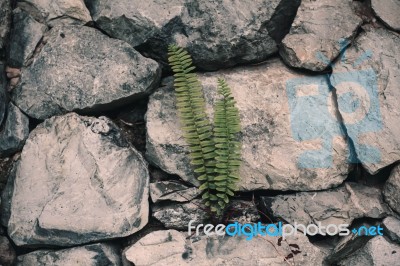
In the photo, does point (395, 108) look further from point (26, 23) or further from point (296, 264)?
point (26, 23)

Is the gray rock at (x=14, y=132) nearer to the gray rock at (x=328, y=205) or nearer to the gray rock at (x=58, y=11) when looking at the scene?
the gray rock at (x=58, y=11)

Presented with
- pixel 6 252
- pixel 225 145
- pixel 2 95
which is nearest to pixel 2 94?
pixel 2 95

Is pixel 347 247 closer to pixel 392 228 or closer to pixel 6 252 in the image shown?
pixel 392 228

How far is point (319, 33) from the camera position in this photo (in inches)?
191

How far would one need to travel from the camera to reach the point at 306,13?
4.92 metres

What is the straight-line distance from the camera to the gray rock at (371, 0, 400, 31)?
482 cm

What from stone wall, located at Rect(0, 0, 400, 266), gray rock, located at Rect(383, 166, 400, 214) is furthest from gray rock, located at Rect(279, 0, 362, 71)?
gray rock, located at Rect(383, 166, 400, 214)

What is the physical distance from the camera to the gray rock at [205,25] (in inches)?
191

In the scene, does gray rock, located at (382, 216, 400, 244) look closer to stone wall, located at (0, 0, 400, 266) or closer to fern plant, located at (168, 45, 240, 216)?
stone wall, located at (0, 0, 400, 266)

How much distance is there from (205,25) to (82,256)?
2.20 m

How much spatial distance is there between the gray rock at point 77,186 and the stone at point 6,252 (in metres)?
0.11

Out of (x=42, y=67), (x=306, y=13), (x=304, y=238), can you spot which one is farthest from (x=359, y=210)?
(x=42, y=67)

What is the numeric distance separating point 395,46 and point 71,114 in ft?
9.27

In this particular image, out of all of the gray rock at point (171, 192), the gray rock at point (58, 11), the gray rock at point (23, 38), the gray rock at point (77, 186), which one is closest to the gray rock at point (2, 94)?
the gray rock at point (23, 38)
